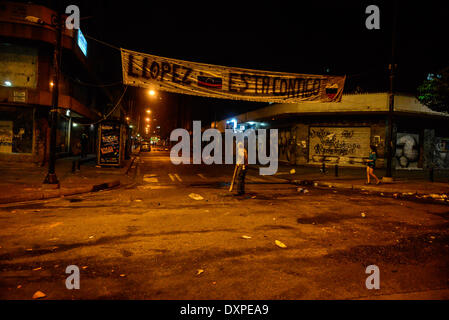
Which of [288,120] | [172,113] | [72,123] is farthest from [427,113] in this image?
[172,113]

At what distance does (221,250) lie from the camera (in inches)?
197

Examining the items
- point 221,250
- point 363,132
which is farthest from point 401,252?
point 363,132

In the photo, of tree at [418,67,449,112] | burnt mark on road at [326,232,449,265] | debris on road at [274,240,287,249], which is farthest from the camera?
tree at [418,67,449,112]

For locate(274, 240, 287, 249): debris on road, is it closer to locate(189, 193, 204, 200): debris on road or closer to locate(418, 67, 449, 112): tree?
locate(189, 193, 204, 200): debris on road

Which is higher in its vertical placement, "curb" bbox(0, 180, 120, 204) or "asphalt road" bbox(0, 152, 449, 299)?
"curb" bbox(0, 180, 120, 204)

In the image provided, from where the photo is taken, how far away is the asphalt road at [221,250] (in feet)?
11.9

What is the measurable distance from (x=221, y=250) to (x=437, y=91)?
44.7 feet

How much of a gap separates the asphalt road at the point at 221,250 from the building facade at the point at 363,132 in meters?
15.5

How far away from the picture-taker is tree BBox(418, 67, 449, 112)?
Answer: 44.1 feet

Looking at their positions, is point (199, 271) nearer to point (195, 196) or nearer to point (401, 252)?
point (401, 252)

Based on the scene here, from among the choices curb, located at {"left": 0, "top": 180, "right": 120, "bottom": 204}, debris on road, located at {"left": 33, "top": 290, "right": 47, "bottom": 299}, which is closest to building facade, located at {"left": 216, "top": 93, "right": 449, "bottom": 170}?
curb, located at {"left": 0, "top": 180, "right": 120, "bottom": 204}

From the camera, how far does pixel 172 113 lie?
250 feet

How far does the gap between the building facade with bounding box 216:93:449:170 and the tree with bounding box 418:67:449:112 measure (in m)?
7.76

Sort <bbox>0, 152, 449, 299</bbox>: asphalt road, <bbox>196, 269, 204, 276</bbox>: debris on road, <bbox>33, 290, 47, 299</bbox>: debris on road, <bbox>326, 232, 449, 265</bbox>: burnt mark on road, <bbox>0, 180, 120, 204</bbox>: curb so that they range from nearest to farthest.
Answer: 1. <bbox>33, 290, 47, 299</bbox>: debris on road
2. <bbox>0, 152, 449, 299</bbox>: asphalt road
3. <bbox>196, 269, 204, 276</bbox>: debris on road
4. <bbox>326, 232, 449, 265</bbox>: burnt mark on road
5. <bbox>0, 180, 120, 204</bbox>: curb
